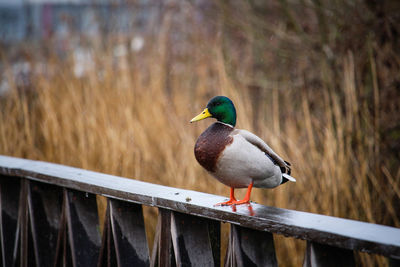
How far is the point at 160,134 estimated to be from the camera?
3.18 meters

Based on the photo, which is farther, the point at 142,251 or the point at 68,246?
the point at 68,246

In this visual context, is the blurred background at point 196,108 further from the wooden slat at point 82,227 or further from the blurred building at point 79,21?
the wooden slat at point 82,227

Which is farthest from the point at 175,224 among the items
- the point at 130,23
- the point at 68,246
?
the point at 130,23

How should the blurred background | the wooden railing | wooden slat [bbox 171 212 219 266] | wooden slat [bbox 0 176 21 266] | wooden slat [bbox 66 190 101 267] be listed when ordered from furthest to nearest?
the blurred background < wooden slat [bbox 0 176 21 266] < wooden slat [bbox 66 190 101 267] < wooden slat [bbox 171 212 219 266] < the wooden railing

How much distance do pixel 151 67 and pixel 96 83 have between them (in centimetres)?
44

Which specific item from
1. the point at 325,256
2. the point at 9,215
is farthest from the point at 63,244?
the point at 325,256

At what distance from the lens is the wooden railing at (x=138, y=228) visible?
Answer: 3.39 ft

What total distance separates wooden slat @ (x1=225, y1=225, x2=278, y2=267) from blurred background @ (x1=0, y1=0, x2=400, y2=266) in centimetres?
103

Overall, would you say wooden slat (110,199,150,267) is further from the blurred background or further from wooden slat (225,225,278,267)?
the blurred background

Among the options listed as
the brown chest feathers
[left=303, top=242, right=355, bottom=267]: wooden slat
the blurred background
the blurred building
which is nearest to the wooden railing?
[left=303, top=242, right=355, bottom=267]: wooden slat

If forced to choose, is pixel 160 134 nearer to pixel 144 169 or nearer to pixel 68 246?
pixel 144 169

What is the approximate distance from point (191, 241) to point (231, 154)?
1.01 ft

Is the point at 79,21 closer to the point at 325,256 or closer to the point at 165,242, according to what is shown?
the point at 165,242

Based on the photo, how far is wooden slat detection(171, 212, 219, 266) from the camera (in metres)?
1.30
